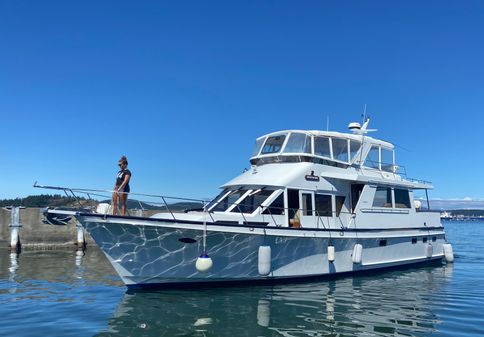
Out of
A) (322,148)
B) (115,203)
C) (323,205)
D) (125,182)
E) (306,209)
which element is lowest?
(306,209)

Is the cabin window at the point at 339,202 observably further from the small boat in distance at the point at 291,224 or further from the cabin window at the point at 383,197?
the cabin window at the point at 383,197

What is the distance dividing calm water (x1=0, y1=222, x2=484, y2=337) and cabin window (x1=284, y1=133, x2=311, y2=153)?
4.13 metres

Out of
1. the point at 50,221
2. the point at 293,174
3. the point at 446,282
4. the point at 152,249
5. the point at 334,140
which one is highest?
the point at 334,140

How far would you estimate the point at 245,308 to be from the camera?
361 inches

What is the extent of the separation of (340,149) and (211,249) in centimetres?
617

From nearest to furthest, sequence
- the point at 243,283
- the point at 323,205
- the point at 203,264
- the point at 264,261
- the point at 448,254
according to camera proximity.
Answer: the point at 203,264
the point at 264,261
the point at 243,283
the point at 323,205
the point at 448,254

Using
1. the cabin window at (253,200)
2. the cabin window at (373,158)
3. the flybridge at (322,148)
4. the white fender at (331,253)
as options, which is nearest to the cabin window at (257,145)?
the flybridge at (322,148)

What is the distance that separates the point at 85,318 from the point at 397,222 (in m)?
10.8

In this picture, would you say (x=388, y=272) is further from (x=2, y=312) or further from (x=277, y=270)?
(x=2, y=312)

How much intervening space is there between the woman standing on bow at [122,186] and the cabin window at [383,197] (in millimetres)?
8221

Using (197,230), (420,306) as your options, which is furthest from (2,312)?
(420,306)

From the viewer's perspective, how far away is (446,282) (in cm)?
1288

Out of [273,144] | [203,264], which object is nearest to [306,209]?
[273,144]

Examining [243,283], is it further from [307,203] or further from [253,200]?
[307,203]
